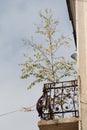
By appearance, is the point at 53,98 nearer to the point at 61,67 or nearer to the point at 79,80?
the point at 79,80

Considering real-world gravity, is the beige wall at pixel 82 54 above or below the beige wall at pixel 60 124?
above

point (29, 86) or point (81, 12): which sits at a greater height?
point (81, 12)

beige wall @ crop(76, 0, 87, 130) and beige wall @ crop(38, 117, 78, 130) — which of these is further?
beige wall @ crop(38, 117, 78, 130)

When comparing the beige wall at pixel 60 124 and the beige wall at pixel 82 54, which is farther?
the beige wall at pixel 60 124

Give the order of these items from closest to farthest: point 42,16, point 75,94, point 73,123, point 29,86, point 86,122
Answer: point 86,122 → point 73,123 → point 75,94 → point 29,86 → point 42,16

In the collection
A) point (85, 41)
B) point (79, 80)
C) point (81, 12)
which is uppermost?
point (81, 12)

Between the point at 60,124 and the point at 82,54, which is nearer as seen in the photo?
the point at 60,124

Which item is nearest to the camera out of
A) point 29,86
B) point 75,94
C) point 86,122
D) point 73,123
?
point 86,122

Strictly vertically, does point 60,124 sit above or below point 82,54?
below

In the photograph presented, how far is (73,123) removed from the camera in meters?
9.76

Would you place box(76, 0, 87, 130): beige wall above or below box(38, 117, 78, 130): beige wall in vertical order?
above

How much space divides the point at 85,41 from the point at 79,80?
1.00 meters

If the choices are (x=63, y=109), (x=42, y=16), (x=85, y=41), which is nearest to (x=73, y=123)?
(x=63, y=109)

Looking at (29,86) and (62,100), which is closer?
(62,100)
